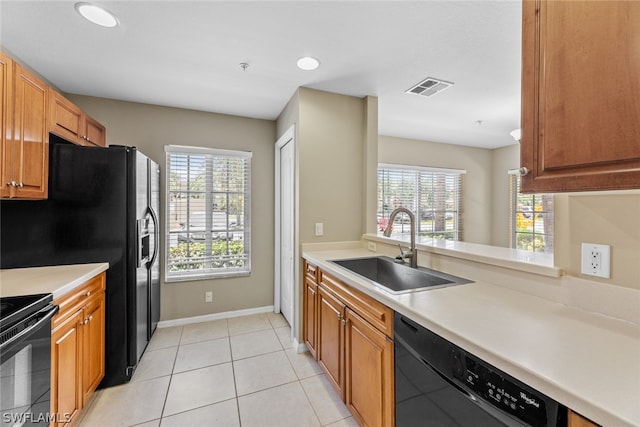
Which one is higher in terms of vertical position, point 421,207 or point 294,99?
point 294,99

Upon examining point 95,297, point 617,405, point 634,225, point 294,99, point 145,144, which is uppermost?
point 294,99

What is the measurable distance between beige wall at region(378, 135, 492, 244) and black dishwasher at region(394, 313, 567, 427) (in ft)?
12.5

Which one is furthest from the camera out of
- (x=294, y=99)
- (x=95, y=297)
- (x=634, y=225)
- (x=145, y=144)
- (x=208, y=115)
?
(x=208, y=115)

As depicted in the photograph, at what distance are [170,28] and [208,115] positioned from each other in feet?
4.82

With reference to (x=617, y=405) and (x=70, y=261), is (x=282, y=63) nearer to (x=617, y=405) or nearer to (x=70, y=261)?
(x=70, y=261)

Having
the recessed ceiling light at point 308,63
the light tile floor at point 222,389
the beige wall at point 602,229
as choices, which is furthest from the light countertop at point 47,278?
the beige wall at point 602,229

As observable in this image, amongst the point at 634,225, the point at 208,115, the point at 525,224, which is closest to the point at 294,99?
the point at 208,115

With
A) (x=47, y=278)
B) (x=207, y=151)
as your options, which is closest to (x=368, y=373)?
(x=47, y=278)

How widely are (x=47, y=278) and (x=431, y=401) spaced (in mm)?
2140

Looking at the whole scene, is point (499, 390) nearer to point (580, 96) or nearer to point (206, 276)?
point (580, 96)

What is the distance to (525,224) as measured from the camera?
4.77 meters

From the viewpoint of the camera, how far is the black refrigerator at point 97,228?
73.3 inches

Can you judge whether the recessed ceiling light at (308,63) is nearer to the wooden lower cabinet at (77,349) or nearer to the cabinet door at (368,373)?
the cabinet door at (368,373)

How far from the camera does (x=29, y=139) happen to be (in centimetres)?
171
